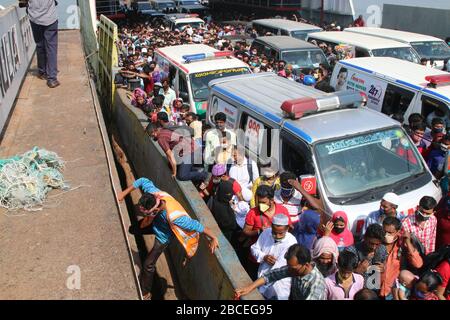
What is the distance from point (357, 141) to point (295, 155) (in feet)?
2.49

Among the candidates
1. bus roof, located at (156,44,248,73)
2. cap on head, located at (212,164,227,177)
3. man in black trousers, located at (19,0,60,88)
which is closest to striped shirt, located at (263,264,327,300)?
cap on head, located at (212,164,227,177)

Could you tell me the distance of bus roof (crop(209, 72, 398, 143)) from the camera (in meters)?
5.56

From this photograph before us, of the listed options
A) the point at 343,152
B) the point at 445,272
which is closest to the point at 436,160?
the point at 343,152

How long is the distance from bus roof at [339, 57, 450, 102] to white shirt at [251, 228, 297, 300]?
15.2ft

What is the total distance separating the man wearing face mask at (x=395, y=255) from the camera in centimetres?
422

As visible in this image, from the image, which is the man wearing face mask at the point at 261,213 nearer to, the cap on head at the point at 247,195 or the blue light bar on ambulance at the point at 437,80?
the cap on head at the point at 247,195

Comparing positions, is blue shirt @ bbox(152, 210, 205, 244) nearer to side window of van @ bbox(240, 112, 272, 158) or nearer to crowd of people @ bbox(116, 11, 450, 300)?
crowd of people @ bbox(116, 11, 450, 300)

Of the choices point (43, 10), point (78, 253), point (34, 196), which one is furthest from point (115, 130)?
point (78, 253)

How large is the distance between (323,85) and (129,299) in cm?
691

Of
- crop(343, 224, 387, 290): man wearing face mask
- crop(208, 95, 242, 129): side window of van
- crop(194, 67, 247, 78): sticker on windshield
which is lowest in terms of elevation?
crop(343, 224, 387, 290): man wearing face mask

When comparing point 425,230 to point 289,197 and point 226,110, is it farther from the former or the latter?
point 226,110

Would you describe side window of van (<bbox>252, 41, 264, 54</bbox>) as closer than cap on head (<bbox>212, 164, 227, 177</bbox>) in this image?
No

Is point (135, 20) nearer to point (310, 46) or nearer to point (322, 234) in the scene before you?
point (310, 46)

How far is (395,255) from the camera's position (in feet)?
14.1
